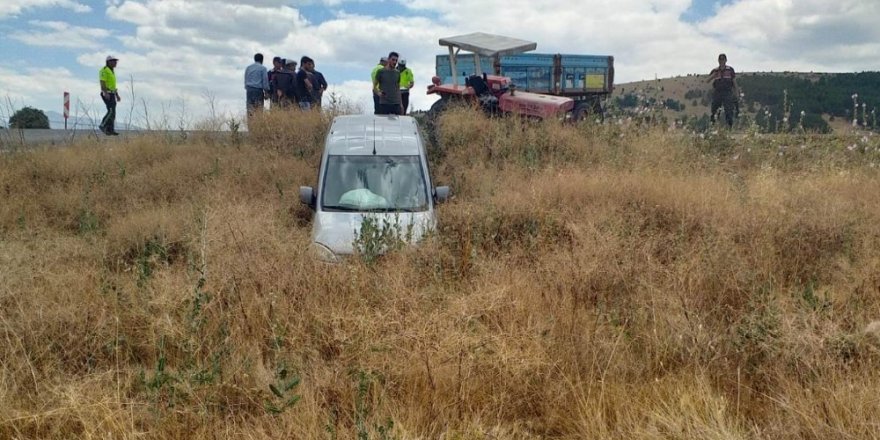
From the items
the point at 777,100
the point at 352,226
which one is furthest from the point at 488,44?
the point at 777,100

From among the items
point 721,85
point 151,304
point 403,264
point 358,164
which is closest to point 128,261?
point 151,304

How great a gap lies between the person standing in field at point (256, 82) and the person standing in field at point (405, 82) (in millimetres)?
2988

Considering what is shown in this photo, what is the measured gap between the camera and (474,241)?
5906 mm

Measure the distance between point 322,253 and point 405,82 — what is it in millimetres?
8829

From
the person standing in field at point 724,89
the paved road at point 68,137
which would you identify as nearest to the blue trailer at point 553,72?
the person standing in field at point 724,89

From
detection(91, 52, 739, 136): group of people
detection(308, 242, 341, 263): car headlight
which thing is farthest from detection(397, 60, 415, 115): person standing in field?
detection(308, 242, 341, 263): car headlight

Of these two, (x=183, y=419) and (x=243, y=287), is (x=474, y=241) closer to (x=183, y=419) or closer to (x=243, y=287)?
(x=243, y=287)

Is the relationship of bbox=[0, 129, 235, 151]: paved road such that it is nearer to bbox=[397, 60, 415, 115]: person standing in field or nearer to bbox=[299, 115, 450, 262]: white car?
bbox=[397, 60, 415, 115]: person standing in field

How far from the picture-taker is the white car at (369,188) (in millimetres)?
5879

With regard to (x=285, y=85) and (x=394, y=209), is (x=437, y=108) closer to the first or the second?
(x=285, y=85)

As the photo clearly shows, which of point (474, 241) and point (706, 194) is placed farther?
point (706, 194)

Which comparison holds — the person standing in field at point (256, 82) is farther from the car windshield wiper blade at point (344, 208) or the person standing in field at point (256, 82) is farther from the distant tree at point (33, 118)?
the distant tree at point (33, 118)

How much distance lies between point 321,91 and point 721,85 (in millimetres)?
8537

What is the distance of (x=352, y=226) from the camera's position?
19.5 feet
